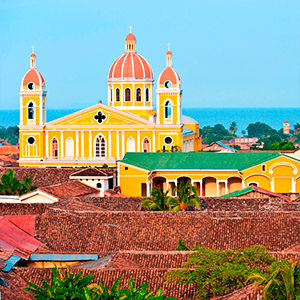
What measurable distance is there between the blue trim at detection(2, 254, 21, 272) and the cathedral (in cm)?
3575

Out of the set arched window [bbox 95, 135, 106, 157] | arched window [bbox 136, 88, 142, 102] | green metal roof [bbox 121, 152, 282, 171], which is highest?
arched window [bbox 136, 88, 142, 102]

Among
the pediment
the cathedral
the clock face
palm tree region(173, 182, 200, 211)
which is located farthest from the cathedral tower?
palm tree region(173, 182, 200, 211)

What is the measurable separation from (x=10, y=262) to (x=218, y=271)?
244 inches

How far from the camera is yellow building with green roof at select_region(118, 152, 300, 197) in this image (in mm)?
48906

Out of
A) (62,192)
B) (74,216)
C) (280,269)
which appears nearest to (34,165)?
(62,192)

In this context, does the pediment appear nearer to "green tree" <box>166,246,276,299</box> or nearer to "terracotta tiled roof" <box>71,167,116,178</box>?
"terracotta tiled roof" <box>71,167,116,178</box>

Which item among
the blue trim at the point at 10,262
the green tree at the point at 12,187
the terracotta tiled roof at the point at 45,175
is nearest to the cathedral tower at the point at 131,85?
the terracotta tiled roof at the point at 45,175

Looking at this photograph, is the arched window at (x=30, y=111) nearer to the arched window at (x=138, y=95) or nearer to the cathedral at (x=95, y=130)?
the cathedral at (x=95, y=130)

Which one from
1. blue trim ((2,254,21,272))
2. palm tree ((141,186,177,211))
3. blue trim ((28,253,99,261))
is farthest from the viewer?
palm tree ((141,186,177,211))

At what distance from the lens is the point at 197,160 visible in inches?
2051

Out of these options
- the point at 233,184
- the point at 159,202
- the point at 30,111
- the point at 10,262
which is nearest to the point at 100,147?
the point at 30,111

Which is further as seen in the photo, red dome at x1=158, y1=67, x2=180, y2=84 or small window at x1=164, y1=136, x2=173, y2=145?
red dome at x1=158, y1=67, x2=180, y2=84

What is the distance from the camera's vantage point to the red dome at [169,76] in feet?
201

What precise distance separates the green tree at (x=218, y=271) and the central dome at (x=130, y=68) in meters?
44.8
